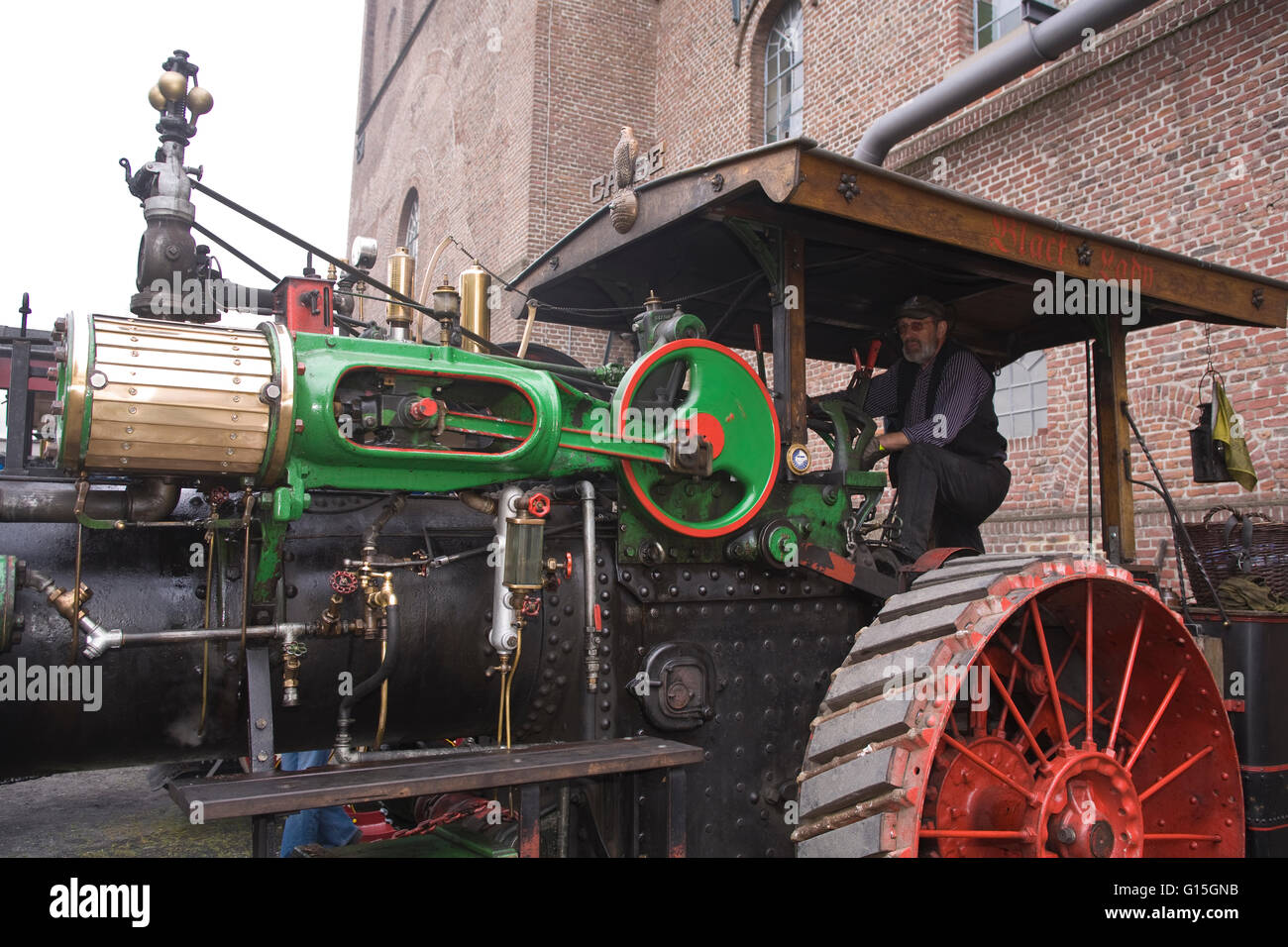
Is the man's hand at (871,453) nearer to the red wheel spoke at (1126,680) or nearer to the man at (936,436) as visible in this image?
the man at (936,436)

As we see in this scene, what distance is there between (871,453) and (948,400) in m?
0.54

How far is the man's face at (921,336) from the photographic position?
13.9 ft

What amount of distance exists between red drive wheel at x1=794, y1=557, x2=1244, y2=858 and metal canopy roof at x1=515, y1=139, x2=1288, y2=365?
1.13 meters

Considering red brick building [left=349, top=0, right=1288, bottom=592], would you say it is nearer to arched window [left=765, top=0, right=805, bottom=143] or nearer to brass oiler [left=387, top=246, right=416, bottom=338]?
arched window [left=765, top=0, right=805, bottom=143]

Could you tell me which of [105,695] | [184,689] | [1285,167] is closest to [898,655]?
[184,689]

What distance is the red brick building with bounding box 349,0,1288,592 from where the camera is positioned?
25.7ft

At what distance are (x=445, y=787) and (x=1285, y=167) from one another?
8076 millimetres

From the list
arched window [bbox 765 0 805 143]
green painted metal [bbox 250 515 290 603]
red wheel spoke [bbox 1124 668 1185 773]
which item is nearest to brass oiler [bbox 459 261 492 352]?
green painted metal [bbox 250 515 290 603]

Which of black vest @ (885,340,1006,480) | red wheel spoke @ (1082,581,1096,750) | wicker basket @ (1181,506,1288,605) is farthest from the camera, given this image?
wicker basket @ (1181,506,1288,605)

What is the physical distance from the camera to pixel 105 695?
2527 mm

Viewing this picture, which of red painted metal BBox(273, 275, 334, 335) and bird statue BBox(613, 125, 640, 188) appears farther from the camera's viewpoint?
bird statue BBox(613, 125, 640, 188)

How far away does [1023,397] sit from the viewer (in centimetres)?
1012

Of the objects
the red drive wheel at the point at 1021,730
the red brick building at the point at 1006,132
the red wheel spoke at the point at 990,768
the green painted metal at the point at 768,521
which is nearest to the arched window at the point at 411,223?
the red brick building at the point at 1006,132
